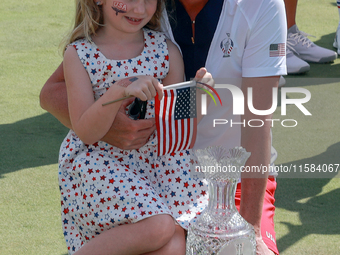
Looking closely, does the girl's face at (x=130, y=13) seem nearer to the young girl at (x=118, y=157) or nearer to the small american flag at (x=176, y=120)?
the young girl at (x=118, y=157)

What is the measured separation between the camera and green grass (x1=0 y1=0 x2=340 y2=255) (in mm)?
2373

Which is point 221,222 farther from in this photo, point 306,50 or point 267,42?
point 306,50

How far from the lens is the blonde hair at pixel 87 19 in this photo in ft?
5.87

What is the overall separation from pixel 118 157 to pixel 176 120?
8.8 inches

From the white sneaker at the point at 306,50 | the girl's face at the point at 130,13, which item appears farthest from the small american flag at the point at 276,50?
the white sneaker at the point at 306,50

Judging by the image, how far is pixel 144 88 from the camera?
4.68ft

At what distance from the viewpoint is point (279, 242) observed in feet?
7.68

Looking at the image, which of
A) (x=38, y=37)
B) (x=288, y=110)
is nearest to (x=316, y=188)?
(x=288, y=110)

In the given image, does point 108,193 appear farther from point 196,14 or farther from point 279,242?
point 279,242

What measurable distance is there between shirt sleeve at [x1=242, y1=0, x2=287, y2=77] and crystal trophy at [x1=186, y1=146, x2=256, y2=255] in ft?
1.57

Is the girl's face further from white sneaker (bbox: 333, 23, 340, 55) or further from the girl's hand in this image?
white sneaker (bbox: 333, 23, 340, 55)

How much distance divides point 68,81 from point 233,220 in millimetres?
747

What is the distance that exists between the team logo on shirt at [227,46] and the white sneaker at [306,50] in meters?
3.58

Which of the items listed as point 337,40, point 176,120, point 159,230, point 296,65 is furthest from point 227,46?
point 337,40
